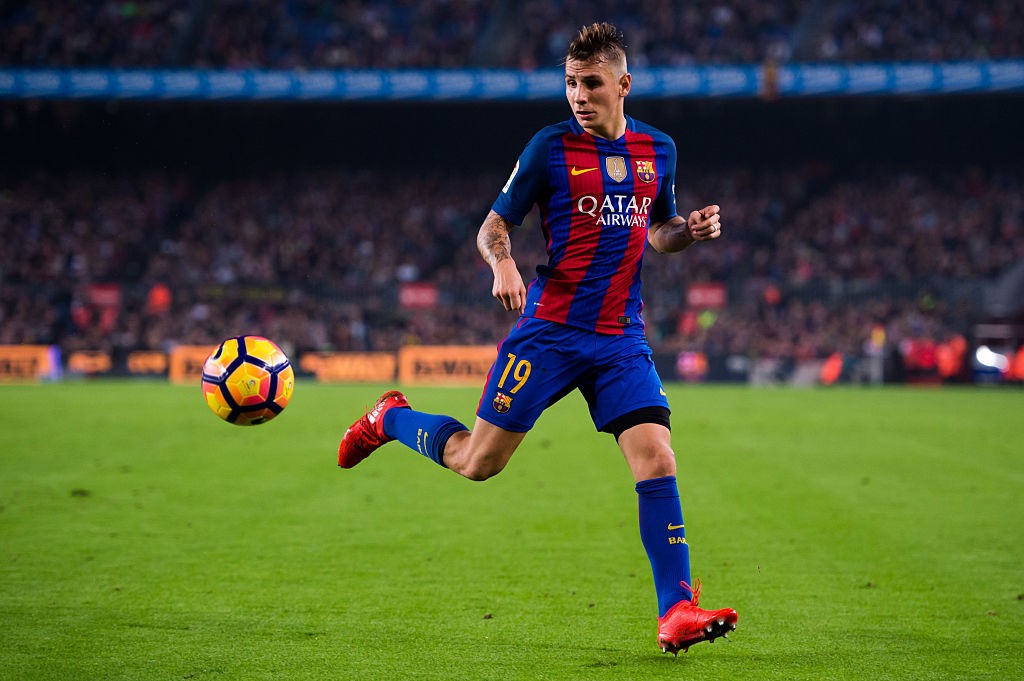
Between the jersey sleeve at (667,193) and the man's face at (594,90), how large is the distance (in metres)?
0.38

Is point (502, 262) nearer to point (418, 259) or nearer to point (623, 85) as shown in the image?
point (623, 85)

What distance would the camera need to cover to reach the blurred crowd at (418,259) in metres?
34.3

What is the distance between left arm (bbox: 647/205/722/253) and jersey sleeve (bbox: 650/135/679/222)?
0.03 m

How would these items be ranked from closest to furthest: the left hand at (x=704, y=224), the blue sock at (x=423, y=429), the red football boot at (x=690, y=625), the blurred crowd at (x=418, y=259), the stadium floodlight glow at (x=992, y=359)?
the red football boot at (x=690, y=625) < the left hand at (x=704, y=224) < the blue sock at (x=423, y=429) < the stadium floodlight glow at (x=992, y=359) < the blurred crowd at (x=418, y=259)

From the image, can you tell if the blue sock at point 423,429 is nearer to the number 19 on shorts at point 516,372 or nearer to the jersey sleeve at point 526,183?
the number 19 on shorts at point 516,372

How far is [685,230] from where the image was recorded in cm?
514

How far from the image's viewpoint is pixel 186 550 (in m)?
6.91

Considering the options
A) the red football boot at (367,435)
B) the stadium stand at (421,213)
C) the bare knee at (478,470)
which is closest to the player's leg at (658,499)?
the bare knee at (478,470)

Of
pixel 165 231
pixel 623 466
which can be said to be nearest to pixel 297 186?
pixel 165 231

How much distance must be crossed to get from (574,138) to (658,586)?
2.00m

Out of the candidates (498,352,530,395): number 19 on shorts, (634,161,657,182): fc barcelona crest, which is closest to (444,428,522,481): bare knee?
(498,352,530,395): number 19 on shorts

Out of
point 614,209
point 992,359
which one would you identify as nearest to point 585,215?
point 614,209

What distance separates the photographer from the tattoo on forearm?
483 cm

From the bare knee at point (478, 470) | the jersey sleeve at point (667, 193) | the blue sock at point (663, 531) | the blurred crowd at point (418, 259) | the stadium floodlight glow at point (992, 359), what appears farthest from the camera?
the blurred crowd at point (418, 259)
